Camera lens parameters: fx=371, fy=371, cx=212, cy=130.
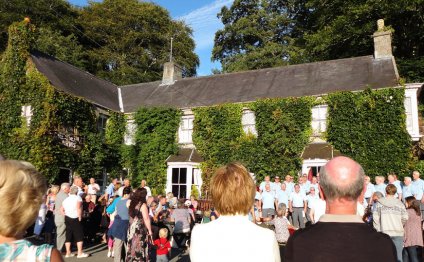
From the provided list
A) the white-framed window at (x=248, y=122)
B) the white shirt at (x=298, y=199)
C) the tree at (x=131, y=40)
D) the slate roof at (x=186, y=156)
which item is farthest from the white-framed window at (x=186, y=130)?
the tree at (x=131, y=40)

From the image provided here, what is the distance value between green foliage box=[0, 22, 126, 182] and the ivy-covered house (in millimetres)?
54

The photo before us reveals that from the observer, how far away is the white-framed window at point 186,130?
21.0 meters

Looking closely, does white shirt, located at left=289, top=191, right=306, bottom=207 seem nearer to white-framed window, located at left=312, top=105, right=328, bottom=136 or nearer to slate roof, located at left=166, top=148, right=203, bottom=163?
white-framed window, located at left=312, top=105, right=328, bottom=136

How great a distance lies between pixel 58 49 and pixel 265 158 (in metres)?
23.7

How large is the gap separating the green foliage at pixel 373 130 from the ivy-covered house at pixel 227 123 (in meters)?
0.04

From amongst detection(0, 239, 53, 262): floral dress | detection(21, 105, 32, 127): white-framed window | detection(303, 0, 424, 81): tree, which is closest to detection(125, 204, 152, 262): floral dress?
detection(0, 239, 53, 262): floral dress

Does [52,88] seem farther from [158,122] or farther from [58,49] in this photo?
[58,49]

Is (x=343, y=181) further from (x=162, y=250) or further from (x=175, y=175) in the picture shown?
(x=175, y=175)

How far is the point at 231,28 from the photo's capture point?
39.9 meters

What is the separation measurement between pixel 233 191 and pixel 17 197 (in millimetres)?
1456

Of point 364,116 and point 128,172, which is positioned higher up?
point 364,116

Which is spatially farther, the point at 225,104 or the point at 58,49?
the point at 58,49

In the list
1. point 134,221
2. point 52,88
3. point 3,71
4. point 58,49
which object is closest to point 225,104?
point 52,88

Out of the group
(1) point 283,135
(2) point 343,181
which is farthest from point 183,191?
(2) point 343,181
